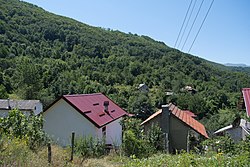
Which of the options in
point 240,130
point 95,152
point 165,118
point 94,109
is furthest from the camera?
point 240,130

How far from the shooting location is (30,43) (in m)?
75.1

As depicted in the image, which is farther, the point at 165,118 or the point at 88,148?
the point at 165,118

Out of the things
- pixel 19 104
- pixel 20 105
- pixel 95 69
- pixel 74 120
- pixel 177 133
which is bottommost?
pixel 20 105

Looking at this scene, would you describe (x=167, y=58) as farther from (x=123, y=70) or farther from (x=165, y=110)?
(x=165, y=110)

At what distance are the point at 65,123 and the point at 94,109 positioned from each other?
81.5 inches

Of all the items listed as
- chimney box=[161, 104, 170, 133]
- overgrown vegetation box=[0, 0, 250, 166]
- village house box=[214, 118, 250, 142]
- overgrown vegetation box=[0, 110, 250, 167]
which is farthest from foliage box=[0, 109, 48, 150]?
overgrown vegetation box=[0, 0, 250, 166]

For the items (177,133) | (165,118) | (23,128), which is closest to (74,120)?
(23,128)

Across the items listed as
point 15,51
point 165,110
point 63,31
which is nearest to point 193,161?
point 165,110

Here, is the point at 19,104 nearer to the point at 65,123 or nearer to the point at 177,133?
the point at 65,123

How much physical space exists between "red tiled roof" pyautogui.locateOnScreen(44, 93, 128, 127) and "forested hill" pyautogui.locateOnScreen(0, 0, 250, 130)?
3048 cm

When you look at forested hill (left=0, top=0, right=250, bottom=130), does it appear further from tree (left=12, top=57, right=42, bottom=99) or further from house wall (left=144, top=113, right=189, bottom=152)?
house wall (left=144, top=113, right=189, bottom=152)

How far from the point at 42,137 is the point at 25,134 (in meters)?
0.60

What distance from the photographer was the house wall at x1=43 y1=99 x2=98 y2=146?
1577cm

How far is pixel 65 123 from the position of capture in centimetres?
1622
